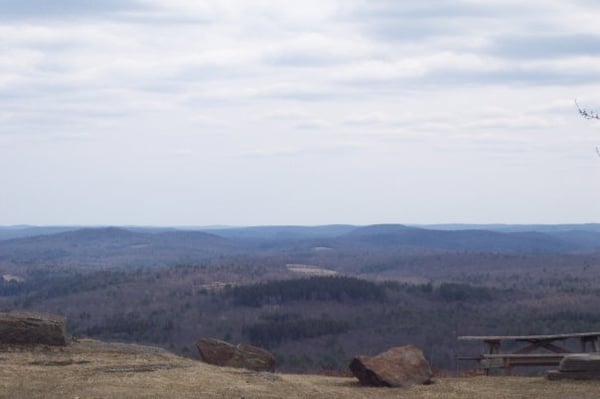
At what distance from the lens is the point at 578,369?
72.3 ft

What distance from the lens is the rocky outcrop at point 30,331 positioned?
26906 mm

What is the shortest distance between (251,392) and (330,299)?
100m

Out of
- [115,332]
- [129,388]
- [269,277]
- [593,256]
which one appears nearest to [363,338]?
[115,332]

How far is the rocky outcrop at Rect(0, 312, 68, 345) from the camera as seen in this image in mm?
26906

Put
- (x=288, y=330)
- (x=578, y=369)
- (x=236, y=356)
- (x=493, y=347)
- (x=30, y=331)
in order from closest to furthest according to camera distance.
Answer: (x=578, y=369) → (x=30, y=331) → (x=236, y=356) → (x=493, y=347) → (x=288, y=330)

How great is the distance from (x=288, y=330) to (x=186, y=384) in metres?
76.2

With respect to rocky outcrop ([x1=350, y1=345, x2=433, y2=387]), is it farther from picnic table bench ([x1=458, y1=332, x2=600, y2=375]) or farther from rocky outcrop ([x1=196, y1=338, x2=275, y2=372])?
rocky outcrop ([x1=196, y1=338, x2=275, y2=372])

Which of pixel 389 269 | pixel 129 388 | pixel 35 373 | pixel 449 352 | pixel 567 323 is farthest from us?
pixel 389 269

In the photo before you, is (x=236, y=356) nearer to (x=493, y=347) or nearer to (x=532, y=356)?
(x=493, y=347)

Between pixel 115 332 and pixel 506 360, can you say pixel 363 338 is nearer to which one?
pixel 115 332

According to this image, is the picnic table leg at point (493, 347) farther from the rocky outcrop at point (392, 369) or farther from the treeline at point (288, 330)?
the treeline at point (288, 330)

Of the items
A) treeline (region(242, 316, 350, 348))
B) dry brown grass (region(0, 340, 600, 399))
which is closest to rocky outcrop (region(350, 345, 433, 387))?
dry brown grass (region(0, 340, 600, 399))

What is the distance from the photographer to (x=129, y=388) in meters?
20.1

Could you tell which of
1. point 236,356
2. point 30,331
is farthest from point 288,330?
point 30,331
